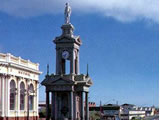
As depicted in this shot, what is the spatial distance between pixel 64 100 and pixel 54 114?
2.34 meters

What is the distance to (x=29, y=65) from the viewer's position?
7156cm

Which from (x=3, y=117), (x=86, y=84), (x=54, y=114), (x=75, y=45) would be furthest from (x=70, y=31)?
(x=3, y=117)

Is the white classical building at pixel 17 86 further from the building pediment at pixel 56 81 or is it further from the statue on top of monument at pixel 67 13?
the statue on top of monument at pixel 67 13

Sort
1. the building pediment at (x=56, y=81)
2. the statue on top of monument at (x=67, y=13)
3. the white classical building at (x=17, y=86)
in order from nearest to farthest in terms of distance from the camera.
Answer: the building pediment at (x=56, y=81) → the statue on top of monument at (x=67, y=13) → the white classical building at (x=17, y=86)

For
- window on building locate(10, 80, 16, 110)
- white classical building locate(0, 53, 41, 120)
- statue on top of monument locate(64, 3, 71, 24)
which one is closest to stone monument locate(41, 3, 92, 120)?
statue on top of monument locate(64, 3, 71, 24)

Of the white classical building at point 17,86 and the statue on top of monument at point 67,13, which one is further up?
the statue on top of monument at point 67,13

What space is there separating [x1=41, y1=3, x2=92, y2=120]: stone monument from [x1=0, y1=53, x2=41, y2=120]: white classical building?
3.91 m

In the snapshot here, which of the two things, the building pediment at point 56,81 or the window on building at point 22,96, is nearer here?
the building pediment at point 56,81

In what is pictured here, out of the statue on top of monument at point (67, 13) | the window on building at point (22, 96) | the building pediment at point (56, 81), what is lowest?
the window on building at point (22, 96)

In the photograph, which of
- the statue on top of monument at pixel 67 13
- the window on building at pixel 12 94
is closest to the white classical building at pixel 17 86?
the window on building at pixel 12 94

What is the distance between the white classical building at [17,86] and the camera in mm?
61031

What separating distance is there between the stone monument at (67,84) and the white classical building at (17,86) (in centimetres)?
391

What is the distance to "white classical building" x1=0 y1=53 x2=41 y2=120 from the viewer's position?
6103 cm

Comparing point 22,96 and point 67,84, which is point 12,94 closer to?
point 22,96
